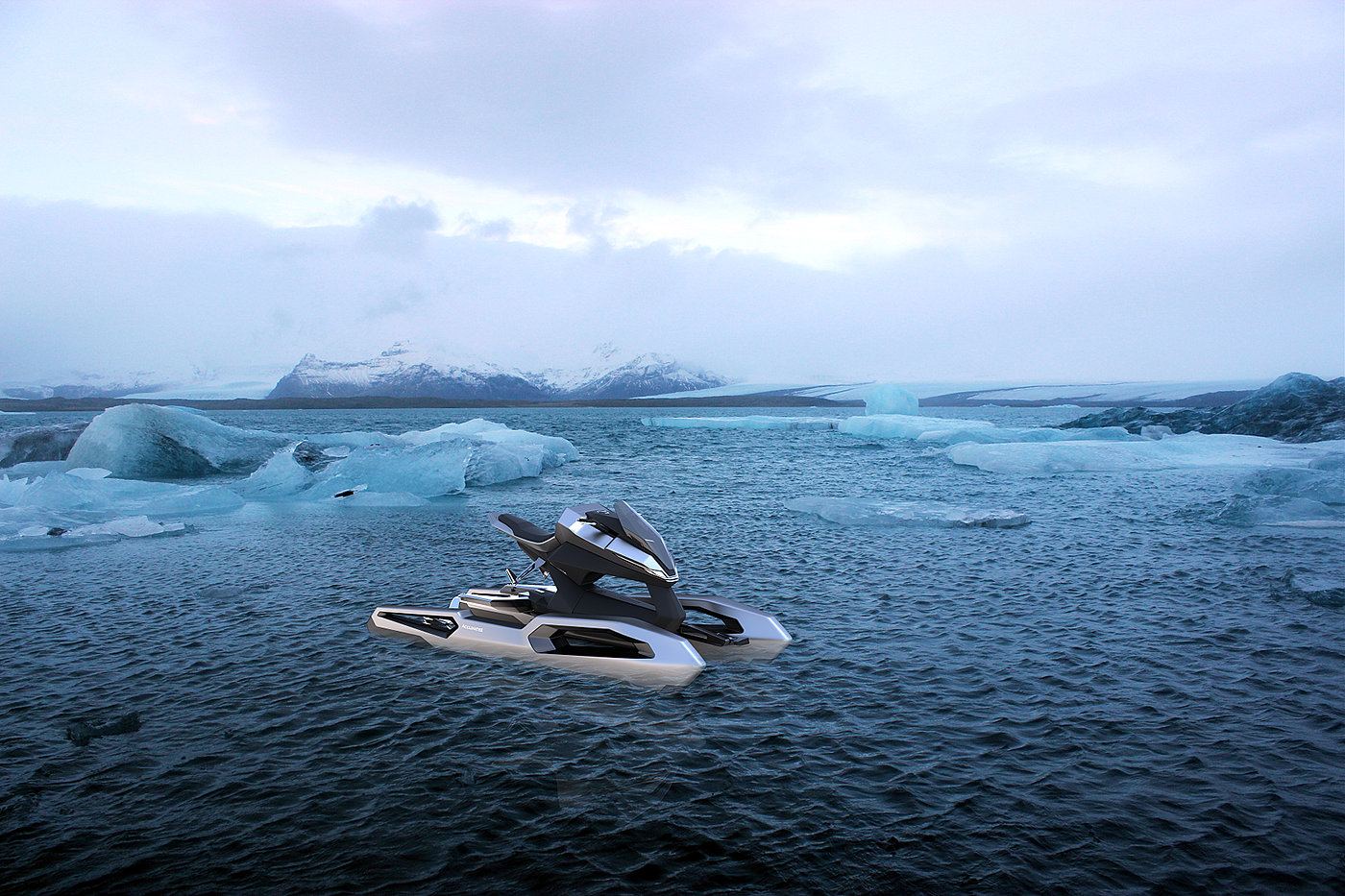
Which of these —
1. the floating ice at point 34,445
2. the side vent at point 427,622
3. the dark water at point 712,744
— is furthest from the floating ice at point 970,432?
the floating ice at point 34,445

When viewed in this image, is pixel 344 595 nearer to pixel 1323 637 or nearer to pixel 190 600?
pixel 190 600

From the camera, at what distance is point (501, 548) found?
14.7 meters

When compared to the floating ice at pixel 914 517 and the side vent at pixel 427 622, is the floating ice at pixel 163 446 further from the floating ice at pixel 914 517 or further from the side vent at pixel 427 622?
the floating ice at pixel 914 517

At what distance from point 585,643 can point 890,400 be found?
63.4 m

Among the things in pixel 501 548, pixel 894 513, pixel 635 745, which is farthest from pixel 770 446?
pixel 635 745

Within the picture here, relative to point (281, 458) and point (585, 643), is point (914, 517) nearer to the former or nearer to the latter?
point (585, 643)

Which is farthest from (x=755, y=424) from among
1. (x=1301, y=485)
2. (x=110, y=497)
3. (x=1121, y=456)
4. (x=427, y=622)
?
(x=427, y=622)

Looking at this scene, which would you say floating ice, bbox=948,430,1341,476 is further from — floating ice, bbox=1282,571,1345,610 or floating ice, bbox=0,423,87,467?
floating ice, bbox=0,423,87,467

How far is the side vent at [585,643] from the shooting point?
7832 millimetres

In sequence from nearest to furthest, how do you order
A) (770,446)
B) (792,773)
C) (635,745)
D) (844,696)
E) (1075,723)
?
(792,773)
(635,745)
(1075,723)
(844,696)
(770,446)

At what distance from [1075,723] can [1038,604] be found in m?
4.18

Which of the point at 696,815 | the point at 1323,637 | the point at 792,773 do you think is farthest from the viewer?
the point at 1323,637

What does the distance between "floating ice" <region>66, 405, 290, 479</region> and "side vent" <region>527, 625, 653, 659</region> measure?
75.7ft

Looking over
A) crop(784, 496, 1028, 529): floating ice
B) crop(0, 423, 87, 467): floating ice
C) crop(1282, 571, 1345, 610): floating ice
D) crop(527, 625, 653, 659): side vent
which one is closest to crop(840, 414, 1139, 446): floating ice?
crop(784, 496, 1028, 529): floating ice
